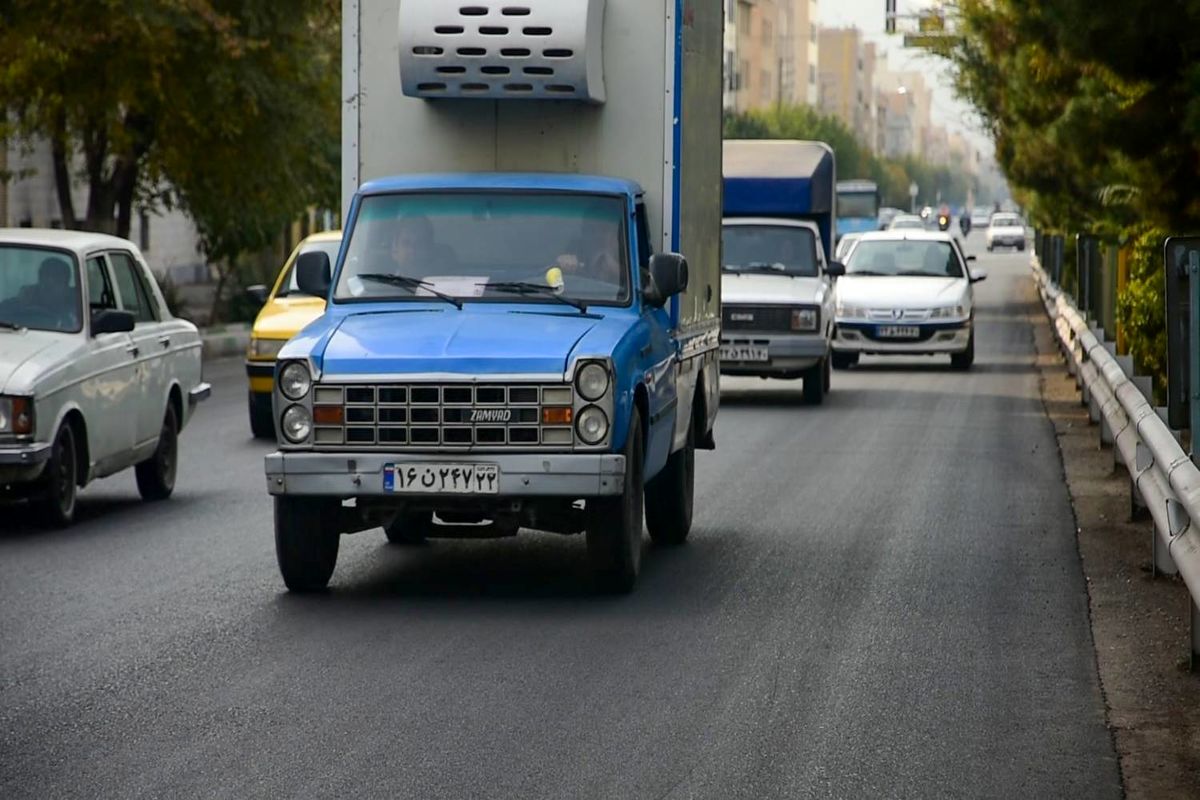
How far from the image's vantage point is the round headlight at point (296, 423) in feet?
33.0

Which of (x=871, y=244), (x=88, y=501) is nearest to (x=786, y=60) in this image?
(x=871, y=244)

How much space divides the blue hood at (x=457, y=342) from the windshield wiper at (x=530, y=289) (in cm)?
16

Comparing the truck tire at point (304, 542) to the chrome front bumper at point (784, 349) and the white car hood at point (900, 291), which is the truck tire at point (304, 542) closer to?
the chrome front bumper at point (784, 349)

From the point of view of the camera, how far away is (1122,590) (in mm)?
10531

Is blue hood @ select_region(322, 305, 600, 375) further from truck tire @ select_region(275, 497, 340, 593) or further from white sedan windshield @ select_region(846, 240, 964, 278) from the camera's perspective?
white sedan windshield @ select_region(846, 240, 964, 278)

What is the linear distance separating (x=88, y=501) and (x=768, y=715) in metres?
8.11

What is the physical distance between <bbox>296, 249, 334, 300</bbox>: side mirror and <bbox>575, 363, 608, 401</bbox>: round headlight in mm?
1819

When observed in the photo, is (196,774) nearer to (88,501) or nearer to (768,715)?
(768,715)

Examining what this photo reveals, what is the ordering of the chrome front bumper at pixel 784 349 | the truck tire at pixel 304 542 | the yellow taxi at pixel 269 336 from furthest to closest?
the chrome front bumper at pixel 784 349
the yellow taxi at pixel 269 336
the truck tire at pixel 304 542

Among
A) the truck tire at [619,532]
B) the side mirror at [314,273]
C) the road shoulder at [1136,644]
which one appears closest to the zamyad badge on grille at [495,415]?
the truck tire at [619,532]

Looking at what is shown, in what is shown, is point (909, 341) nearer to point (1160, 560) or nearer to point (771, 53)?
point (1160, 560)

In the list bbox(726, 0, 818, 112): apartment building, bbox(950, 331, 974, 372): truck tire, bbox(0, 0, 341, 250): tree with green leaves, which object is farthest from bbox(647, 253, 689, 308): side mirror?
bbox(726, 0, 818, 112): apartment building

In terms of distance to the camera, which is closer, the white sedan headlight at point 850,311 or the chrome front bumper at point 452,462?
the chrome front bumper at point 452,462

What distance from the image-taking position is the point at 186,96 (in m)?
32.2
